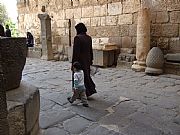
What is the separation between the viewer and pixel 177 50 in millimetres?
5527

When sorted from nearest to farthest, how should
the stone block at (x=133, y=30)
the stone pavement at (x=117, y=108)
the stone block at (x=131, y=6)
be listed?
the stone pavement at (x=117, y=108) → the stone block at (x=131, y=6) → the stone block at (x=133, y=30)

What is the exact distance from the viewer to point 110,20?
274 inches

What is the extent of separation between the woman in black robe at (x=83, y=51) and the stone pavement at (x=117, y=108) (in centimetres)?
28

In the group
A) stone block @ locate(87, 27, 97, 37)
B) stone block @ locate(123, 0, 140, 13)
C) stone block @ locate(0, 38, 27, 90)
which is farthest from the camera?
stone block @ locate(87, 27, 97, 37)

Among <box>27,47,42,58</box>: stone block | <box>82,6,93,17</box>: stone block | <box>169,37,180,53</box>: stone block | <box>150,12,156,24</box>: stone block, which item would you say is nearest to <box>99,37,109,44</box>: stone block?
<box>82,6,93,17</box>: stone block

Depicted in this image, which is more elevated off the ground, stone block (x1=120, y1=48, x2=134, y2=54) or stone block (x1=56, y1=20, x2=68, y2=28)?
stone block (x1=56, y1=20, x2=68, y2=28)

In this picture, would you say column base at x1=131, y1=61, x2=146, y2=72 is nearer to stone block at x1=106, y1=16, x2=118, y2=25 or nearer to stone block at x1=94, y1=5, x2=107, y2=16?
stone block at x1=106, y1=16, x2=118, y2=25

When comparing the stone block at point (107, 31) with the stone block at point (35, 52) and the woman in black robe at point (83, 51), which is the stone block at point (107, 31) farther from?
the woman in black robe at point (83, 51)

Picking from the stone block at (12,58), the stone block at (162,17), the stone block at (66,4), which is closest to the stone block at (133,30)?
the stone block at (162,17)

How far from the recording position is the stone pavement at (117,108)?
248 centimetres

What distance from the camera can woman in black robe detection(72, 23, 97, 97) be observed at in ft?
11.2

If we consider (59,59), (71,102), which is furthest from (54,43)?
(71,102)

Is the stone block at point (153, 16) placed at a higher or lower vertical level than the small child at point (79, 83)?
higher

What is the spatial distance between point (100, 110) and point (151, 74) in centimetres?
278
